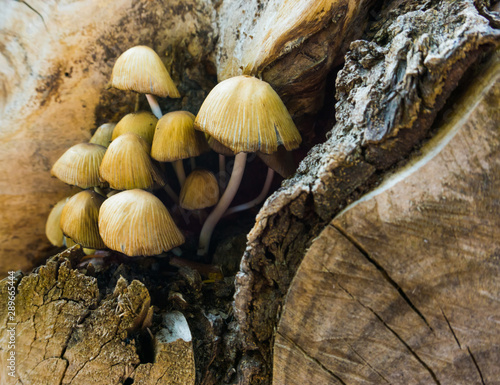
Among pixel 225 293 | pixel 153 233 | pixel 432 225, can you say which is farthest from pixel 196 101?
pixel 432 225

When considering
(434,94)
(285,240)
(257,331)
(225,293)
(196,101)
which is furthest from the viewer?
(196,101)

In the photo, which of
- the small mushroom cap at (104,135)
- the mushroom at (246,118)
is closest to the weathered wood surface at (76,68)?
the small mushroom cap at (104,135)

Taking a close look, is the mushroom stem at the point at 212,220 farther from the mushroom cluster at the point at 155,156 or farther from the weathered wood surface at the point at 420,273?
the weathered wood surface at the point at 420,273

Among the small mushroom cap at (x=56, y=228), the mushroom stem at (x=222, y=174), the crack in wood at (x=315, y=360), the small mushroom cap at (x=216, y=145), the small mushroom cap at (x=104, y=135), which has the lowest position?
the crack in wood at (x=315, y=360)

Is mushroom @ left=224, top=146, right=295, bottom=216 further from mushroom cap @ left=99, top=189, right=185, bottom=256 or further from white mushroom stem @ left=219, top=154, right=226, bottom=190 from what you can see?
mushroom cap @ left=99, top=189, right=185, bottom=256

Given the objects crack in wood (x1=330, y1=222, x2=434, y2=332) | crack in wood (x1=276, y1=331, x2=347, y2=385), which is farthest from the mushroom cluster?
crack in wood (x1=276, y1=331, x2=347, y2=385)

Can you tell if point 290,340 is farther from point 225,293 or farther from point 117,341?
point 117,341
